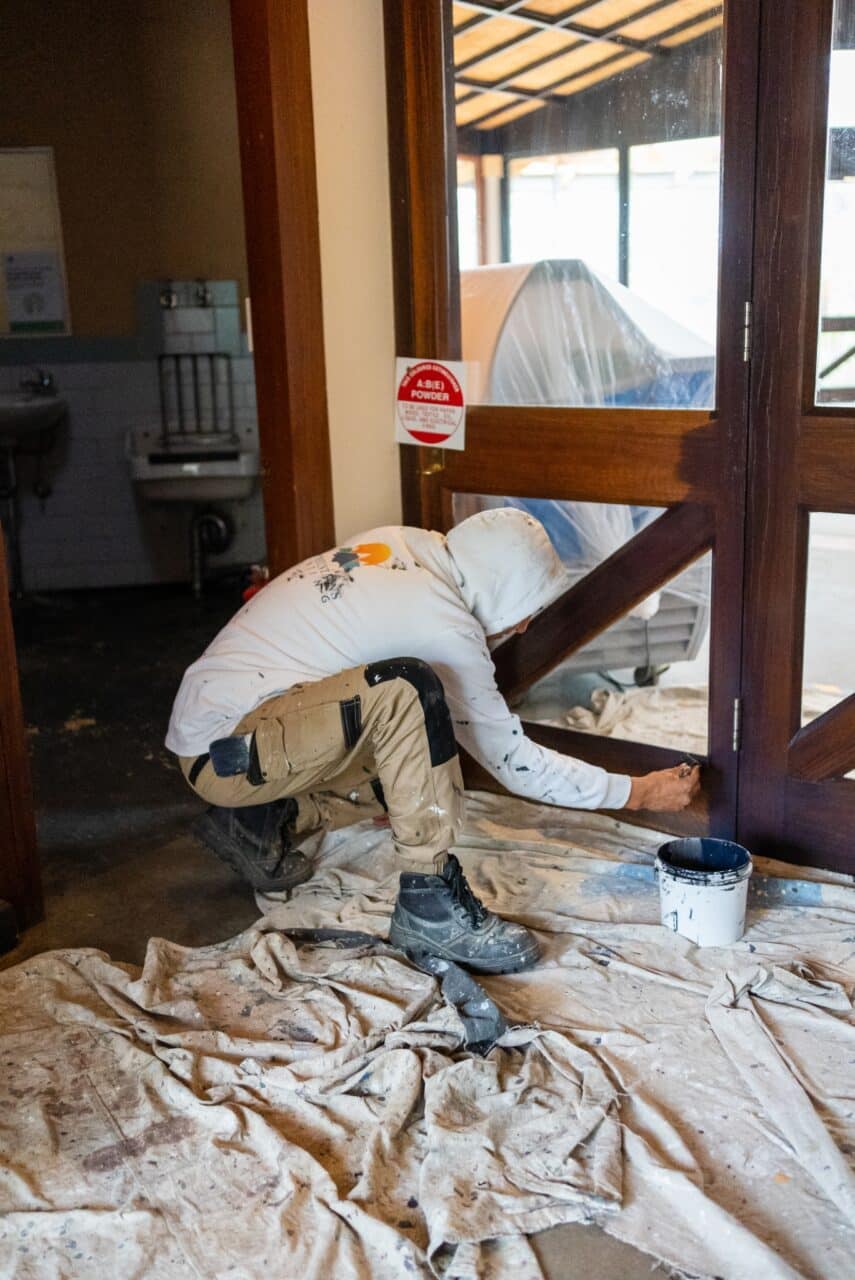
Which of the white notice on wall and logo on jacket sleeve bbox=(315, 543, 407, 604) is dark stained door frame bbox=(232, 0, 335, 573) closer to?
logo on jacket sleeve bbox=(315, 543, 407, 604)

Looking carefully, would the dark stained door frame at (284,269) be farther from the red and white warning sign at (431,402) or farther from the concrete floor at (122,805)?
the concrete floor at (122,805)

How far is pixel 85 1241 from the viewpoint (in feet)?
5.22

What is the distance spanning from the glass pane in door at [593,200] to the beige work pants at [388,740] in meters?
0.88

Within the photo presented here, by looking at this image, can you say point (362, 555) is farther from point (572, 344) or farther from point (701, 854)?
point (701, 854)

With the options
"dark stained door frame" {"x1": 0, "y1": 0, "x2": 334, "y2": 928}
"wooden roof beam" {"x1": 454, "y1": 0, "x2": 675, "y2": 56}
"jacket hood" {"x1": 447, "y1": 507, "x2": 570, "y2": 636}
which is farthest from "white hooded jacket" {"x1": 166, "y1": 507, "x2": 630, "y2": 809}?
"wooden roof beam" {"x1": 454, "y1": 0, "x2": 675, "y2": 56}

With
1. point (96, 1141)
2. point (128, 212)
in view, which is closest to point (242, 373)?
point (128, 212)

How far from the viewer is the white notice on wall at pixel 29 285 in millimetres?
5492

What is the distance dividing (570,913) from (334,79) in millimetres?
1929

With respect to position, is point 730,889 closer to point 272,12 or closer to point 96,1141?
point 96,1141

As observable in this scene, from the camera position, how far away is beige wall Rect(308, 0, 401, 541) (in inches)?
109

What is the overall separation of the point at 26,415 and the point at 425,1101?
407 cm

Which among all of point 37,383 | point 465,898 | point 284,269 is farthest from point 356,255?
point 37,383

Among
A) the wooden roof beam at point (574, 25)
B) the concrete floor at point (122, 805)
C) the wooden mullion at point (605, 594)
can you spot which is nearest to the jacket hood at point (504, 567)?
the wooden mullion at point (605, 594)

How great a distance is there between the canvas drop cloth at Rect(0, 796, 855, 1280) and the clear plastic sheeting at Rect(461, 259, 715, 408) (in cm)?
108
